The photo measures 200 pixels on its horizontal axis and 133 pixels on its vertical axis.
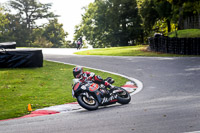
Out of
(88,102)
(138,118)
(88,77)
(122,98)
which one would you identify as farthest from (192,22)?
(138,118)

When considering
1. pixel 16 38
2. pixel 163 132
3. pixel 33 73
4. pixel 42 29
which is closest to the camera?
pixel 163 132

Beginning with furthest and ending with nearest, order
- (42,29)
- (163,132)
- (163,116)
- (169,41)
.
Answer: (42,29), (169,41), (163,116), (163,132)

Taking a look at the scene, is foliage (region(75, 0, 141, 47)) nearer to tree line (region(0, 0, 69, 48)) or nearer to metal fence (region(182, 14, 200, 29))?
tree line (region(0, 0, 69, 48))

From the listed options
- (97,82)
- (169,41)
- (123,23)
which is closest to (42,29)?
(123,23)

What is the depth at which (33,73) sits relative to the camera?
17.1m

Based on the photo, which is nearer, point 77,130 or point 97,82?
point 77,130

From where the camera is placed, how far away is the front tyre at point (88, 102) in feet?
27.0

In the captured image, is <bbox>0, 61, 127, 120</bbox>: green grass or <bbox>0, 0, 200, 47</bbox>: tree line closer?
<bbox>0, 61, 127, 120</bbox>: green grass

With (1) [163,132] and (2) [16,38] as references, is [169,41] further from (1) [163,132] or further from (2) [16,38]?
(2) [16,38]

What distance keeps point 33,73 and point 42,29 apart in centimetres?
6112

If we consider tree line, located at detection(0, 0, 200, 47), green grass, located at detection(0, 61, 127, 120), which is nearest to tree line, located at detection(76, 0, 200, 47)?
tree line, located at detection(0, 0, 200, 47)

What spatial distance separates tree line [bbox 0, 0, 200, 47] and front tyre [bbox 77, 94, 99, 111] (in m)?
46.8

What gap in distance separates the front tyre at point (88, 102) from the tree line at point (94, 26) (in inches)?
1844

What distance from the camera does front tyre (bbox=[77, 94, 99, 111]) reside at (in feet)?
27.0
